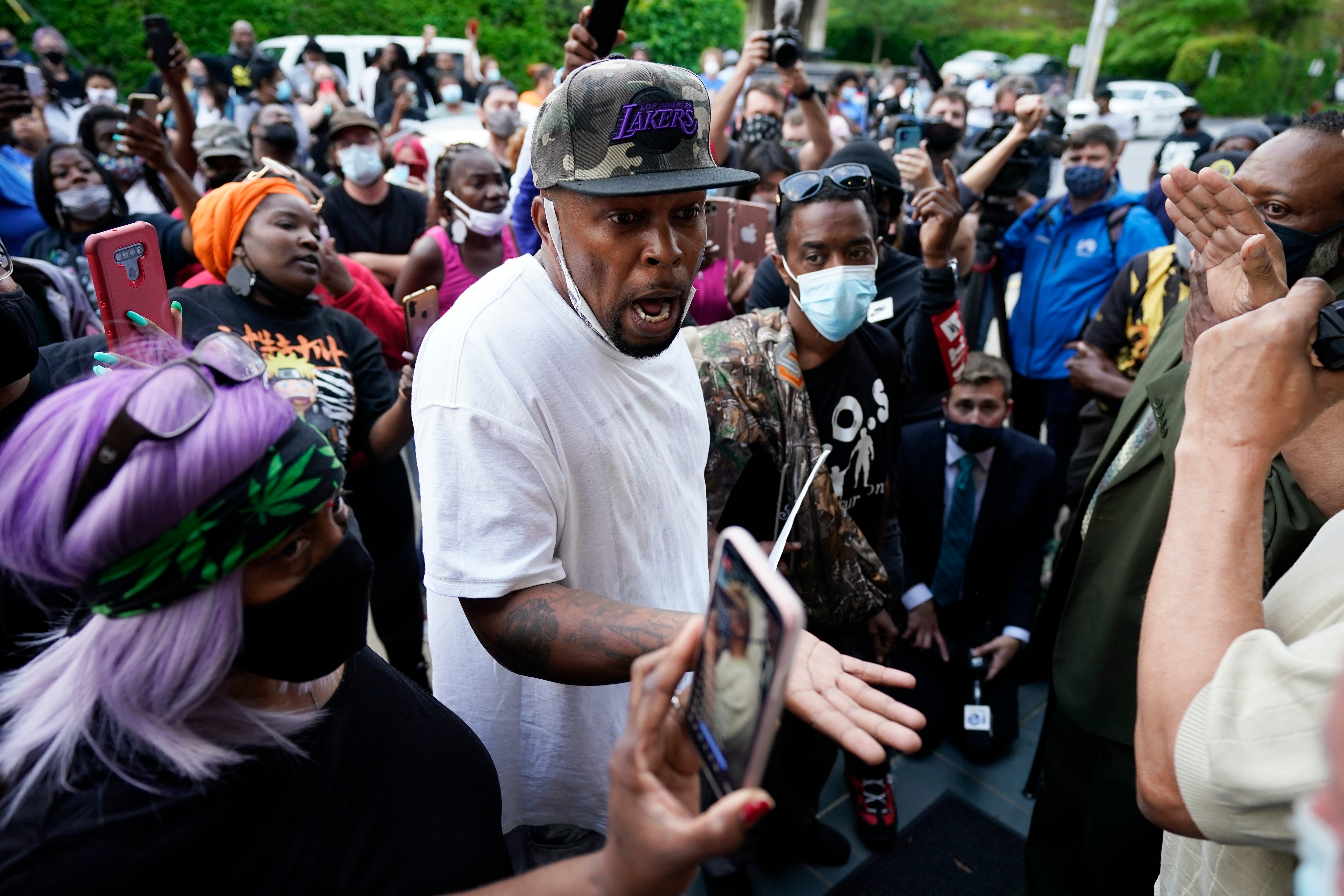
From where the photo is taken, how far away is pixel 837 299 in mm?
2666

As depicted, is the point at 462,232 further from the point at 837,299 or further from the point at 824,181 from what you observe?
the point at 837,299

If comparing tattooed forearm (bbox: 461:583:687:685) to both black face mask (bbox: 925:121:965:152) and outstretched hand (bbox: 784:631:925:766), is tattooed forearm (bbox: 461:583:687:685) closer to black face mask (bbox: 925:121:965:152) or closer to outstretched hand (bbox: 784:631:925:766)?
outstretched hand (bbox: 784:631:925:766)

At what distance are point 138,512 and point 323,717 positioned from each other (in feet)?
Answer: 1.39

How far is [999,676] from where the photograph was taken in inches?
141

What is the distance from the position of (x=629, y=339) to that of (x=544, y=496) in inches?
14.0

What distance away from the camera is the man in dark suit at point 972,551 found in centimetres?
352

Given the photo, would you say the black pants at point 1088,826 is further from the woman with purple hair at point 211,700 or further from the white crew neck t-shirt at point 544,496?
the woman with purple hair at point 211,700

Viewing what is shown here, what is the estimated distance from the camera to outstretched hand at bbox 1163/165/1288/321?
5.77 ft

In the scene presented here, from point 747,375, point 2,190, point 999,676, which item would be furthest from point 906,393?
point 2,190

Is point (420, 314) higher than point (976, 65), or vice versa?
point (976, 65)

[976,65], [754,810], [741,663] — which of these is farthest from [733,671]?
[976,65]

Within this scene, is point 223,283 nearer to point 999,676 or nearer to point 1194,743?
point 1194,743

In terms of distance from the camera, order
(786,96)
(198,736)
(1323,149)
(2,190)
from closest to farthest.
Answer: (198,736)
(1323,149)
(2,190)
(786,96)

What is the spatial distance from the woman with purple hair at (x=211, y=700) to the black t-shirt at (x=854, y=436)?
1.44 metres
